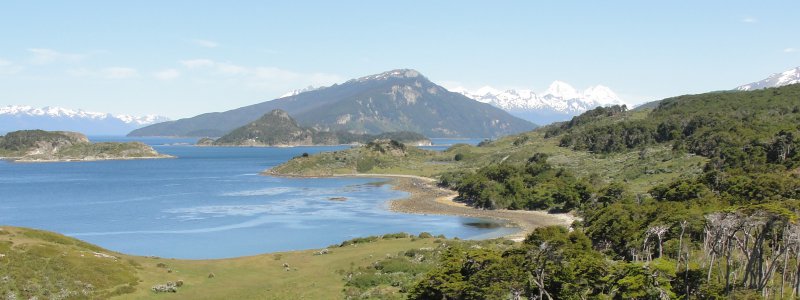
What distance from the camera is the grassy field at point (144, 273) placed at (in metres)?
44.9

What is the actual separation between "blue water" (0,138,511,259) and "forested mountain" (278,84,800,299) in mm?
23576

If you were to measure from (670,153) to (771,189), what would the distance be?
91.7 metres

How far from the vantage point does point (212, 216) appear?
121 metres

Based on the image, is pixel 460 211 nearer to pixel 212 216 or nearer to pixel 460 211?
pixel 460 211

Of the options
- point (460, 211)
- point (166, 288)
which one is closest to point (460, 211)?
point (460, 211)

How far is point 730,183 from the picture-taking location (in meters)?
85.6

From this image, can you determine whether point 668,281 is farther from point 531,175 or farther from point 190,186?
point 190,186

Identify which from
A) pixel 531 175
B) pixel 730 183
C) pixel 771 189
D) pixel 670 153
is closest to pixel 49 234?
pixel 771 189

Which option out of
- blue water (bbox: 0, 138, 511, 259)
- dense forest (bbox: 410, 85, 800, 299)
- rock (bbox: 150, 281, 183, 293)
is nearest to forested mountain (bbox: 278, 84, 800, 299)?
dense forest (bbox: 410, 85, 800, 299)

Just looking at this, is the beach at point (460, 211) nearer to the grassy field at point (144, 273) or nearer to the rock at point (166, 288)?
the grassy field at point (144, 273)

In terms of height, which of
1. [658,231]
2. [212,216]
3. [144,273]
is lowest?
[212,216]

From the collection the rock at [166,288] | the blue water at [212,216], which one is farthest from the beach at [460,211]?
the rock at [166,288]

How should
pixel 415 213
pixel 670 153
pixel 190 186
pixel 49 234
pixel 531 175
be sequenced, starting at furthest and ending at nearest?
1. pixel 190 186
2. pixel 670 153
3. pixel 531 175
4. pixel 415 213
5. pixel 49 234

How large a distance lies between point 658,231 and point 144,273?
4077 centimetres
